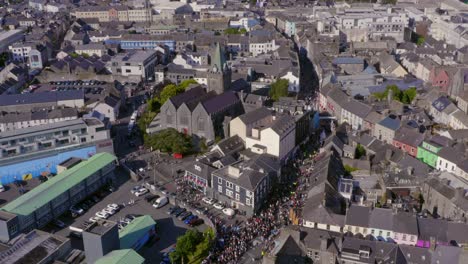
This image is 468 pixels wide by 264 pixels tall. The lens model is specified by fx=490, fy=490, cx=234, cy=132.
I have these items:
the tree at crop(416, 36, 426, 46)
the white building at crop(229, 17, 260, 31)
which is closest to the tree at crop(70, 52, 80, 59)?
the white building at crop(229, 17, 260, 31)

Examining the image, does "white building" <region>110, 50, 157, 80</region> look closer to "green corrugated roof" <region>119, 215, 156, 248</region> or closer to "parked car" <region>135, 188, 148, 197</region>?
"parked car" <region>135, 188, 148, 197</region>

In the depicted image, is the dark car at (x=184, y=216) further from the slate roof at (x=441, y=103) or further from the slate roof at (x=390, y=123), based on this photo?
the slate roof at (x=441, y=103)

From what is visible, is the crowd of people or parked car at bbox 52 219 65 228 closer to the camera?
the crowd of people

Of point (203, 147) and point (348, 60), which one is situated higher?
point (348, 60)

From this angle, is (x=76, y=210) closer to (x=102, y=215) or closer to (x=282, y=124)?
(x=102, y=215)

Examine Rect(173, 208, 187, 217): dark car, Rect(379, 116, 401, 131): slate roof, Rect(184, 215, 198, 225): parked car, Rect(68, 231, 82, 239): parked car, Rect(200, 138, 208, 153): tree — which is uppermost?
Rect(379, 116, 401, 131): slate roof

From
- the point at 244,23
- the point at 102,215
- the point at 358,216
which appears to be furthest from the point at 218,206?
the point at 244,23
